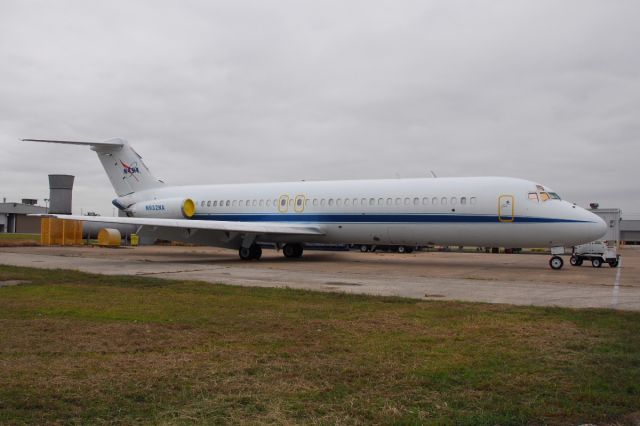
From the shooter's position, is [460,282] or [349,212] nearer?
[460,282]

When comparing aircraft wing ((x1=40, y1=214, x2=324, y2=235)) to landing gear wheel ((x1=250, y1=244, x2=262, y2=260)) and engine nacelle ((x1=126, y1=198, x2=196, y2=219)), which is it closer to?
landing gear wheel ((x1=250, y1=244, x2=262, y2=260))

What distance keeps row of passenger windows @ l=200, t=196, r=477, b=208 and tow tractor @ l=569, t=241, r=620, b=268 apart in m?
6.41

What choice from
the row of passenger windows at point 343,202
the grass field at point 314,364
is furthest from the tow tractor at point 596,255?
the grass field at point 314,364

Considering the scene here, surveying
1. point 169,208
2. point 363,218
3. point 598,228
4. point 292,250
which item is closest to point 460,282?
point 598,228

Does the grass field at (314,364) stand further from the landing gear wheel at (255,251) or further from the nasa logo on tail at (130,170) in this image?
the nasa logo on tail at (130,170)

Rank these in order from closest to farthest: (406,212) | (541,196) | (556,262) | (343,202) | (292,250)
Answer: (541,196) → (556,262) → (406,212) → (343,202) → (292,250)

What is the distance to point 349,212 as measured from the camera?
2352cm

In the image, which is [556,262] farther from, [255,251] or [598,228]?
[255,251]

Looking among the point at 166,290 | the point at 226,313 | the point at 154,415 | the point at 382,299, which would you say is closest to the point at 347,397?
the point at 154,415

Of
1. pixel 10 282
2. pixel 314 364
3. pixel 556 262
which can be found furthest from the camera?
pixel 556 262

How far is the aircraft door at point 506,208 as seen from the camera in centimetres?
2012

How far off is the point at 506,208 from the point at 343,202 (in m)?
6.69

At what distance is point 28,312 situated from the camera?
8.88 metres

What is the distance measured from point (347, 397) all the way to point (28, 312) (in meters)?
6.30
